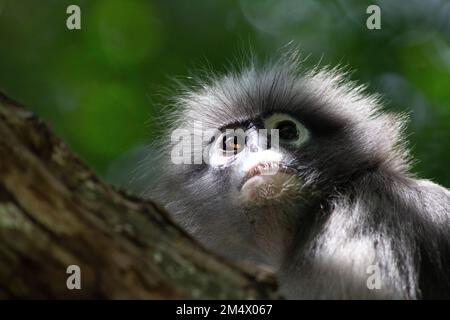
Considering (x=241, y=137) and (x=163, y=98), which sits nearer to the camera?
(x=241, y=137)

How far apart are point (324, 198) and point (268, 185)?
485mm

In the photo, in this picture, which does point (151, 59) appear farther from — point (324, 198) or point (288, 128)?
point (324, 198)

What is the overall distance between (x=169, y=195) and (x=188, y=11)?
2949mm

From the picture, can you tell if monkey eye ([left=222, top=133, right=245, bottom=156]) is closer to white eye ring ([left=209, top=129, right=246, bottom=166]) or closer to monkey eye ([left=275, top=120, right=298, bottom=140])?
white eye ring ([left=209, top=129, right=246, bottom=166])

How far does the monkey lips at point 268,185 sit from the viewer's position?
566 cm

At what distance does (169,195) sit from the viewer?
6.97 m

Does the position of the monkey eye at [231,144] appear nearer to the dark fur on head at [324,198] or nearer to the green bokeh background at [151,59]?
the dark fur on head at [324,198]

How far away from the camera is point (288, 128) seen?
21.0ft

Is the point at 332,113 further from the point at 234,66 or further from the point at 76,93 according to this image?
the point at 76,93

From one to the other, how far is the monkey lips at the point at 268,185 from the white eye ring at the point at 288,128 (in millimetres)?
478

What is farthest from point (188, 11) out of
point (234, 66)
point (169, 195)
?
point (169, 195)

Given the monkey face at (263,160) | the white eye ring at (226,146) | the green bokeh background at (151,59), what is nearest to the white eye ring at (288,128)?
the monkey face at (263,160)

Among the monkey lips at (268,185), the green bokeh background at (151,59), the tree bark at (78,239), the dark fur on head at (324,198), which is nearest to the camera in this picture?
the tree bark at (78,239)

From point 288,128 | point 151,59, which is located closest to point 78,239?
point 288,128
